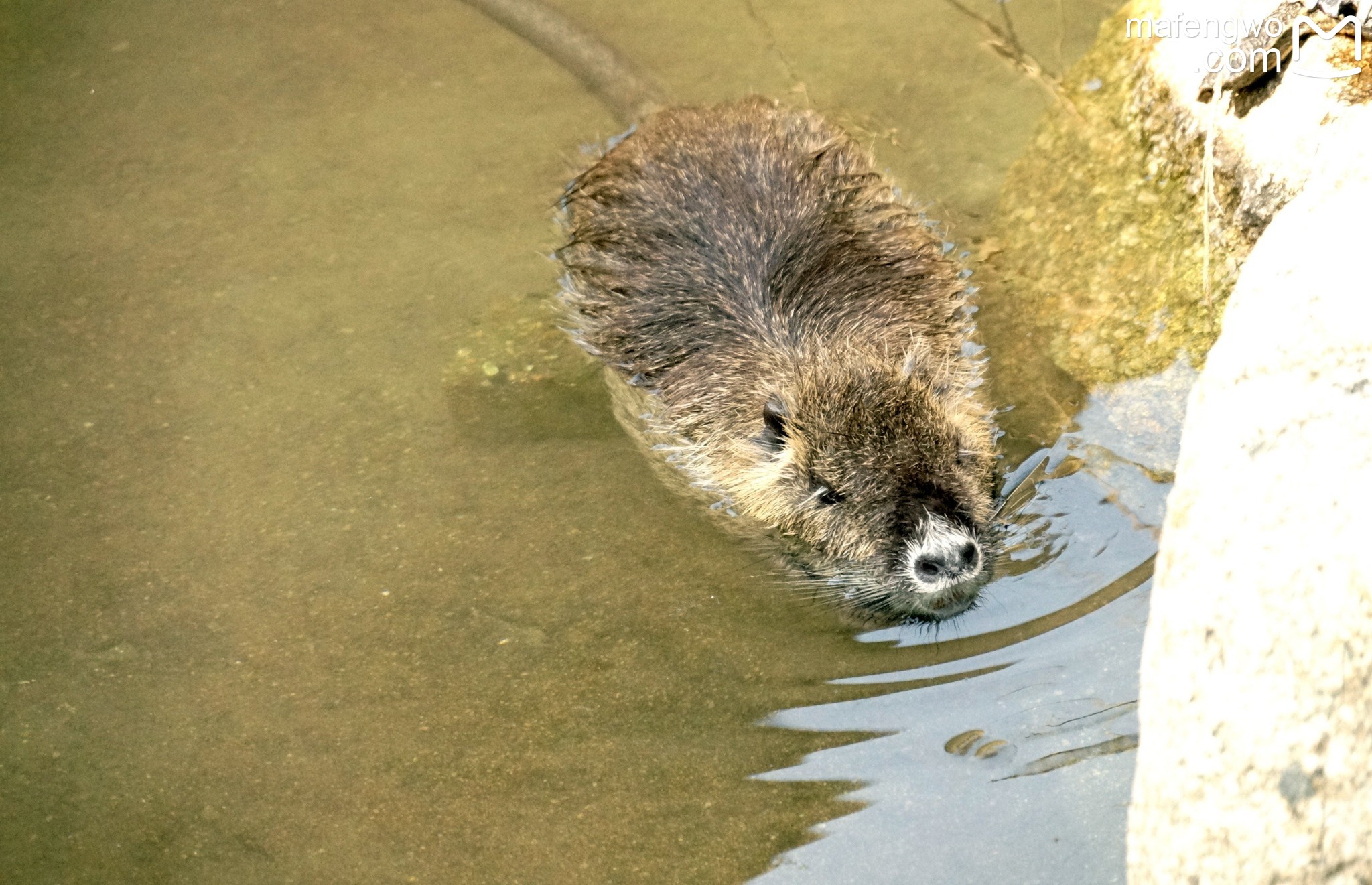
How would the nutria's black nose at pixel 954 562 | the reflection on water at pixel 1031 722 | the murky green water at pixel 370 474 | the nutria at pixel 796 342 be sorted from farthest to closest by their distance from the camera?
the nutria at pixel 796 342 < the nutria's black nose at pixel 954 562 < the murky green water at pixel 370 474 < the reflection on water at pixel 1031 722

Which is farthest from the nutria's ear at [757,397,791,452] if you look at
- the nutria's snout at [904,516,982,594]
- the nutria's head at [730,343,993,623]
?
the nutria's snout at [904,516,982,594]

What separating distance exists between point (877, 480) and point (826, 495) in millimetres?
172

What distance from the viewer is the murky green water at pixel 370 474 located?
8.08 ft

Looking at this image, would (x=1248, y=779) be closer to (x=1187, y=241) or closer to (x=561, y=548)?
(x=561, y=548)

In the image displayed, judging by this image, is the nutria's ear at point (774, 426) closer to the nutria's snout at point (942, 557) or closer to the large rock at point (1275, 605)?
the nutria's snout at point (942, 557)

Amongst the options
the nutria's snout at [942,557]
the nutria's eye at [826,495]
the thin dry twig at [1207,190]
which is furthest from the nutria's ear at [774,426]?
the thin dry twig at [1207,190]

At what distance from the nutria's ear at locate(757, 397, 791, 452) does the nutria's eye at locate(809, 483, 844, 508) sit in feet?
0.56

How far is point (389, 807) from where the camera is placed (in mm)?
2465

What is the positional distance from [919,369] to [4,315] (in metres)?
2.54

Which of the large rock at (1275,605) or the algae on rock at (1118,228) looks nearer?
the large rock at (1275,605)

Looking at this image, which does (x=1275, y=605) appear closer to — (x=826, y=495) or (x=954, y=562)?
(x=954, y=562)

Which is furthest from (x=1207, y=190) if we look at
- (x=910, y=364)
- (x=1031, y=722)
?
(x=1031, y=722)

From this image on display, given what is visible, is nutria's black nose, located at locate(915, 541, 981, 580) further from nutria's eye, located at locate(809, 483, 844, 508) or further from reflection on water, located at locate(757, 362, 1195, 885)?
nutria's eye, located at locate(809, 483, 844, 508)

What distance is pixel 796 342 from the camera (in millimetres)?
3441
